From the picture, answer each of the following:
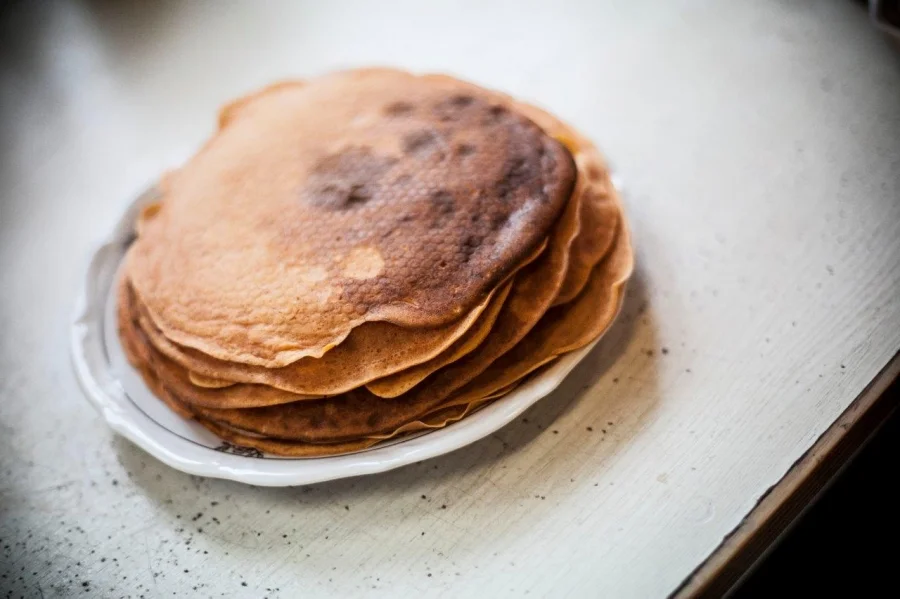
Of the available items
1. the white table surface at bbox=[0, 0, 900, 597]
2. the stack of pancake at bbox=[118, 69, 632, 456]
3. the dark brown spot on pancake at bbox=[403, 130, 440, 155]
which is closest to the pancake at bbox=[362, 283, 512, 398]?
the stack of pancake at bbox=[118, 69, 632, 456]

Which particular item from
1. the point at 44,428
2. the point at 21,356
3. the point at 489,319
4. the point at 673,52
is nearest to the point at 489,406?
the point at 489,319

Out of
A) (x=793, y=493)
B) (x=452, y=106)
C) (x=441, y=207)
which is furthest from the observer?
(x=452, y=106)

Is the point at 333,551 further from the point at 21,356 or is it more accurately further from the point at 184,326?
the point at 21,356

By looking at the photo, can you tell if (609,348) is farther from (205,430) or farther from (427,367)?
(205,430)

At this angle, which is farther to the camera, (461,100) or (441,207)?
(461,100)

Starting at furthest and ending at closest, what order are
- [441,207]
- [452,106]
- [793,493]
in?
[452,106], [441,207], [793,493]

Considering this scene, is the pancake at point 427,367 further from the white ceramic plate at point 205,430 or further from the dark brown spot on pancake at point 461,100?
the dark brown spot on pancake at point 461,100

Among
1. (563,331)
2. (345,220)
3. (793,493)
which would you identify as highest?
(345,220)

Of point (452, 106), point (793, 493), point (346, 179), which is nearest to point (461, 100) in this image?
point (452, 106)
